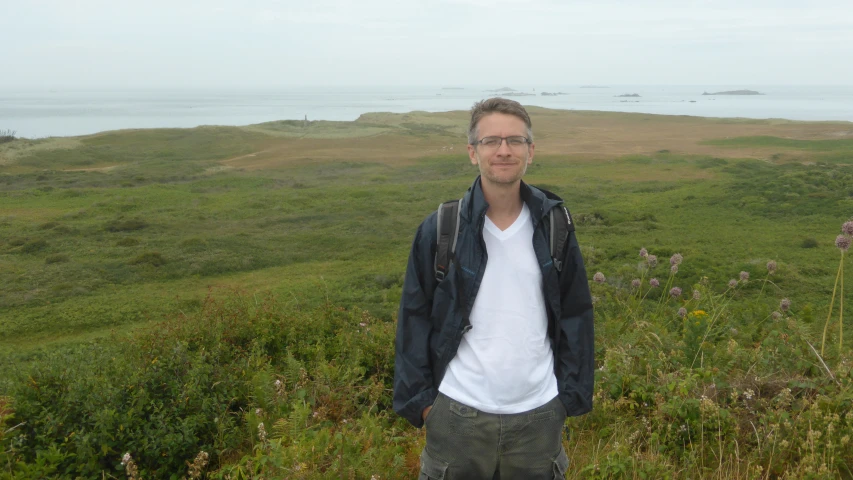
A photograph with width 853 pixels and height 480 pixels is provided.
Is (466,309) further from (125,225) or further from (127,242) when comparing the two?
(125,225)

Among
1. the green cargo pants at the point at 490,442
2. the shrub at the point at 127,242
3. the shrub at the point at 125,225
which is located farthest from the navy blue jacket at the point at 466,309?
the shrub at the point at 125,225

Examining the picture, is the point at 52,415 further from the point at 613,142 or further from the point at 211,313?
the point at 613,142

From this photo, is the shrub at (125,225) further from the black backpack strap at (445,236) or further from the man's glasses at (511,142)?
the man's glasses at (511,142)

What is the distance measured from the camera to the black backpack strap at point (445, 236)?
2.72 metres

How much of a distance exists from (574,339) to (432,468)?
802 millimetres

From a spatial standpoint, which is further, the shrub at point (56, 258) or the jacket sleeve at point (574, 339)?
the shrub at point (56, 258)

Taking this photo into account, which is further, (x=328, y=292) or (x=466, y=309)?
(x=328, y=292)

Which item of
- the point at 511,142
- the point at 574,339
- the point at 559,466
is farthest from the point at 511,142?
the point at 559,466

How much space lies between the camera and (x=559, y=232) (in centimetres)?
275

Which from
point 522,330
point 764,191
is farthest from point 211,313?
point 764,191

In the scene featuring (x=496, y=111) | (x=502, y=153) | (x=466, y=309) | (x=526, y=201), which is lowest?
(x=466, y=309)

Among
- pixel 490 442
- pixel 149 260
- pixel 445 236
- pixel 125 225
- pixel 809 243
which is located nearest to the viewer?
pixel 490 442

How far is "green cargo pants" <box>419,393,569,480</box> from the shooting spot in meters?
2.64

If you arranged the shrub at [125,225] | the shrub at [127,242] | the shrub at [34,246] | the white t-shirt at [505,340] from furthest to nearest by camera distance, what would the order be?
the shrub at [125,225] → the shrub at [127,242] → the shrub at [34,246] → the white t-shirt at [505,340]
